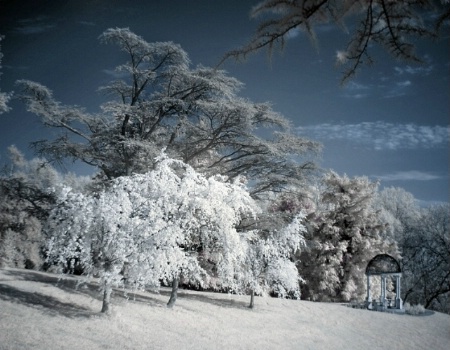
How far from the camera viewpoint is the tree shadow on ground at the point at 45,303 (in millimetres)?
9438

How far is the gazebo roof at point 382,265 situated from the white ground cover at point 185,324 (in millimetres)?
3126

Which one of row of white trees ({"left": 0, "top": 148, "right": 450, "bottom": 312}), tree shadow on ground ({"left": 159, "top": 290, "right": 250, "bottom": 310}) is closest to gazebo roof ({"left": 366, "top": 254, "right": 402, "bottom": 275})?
row of white trees ({"left": 0, "top": 148, "right": 450, "bottom": 312})

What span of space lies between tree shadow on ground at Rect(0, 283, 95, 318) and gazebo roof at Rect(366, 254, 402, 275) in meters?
16.7

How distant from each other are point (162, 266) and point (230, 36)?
6773 millimetres

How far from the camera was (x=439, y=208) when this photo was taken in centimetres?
3219

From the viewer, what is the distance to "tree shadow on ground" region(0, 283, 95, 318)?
9438 millimetres

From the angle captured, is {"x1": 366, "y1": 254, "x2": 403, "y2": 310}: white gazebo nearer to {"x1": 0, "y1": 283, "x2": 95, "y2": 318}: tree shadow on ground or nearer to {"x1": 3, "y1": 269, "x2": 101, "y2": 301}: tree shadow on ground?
{"x1": 3, "y1": 269, "x2": 101, "y2": 301}: tree shadow on ground

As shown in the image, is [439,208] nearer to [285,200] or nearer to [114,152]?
[285,200]

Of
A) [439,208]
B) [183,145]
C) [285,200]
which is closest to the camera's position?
[183,145]

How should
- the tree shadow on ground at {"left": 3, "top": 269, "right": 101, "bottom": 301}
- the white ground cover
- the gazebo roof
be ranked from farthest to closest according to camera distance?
the gazebo roof
the tree shadow on ground at {"left": 3, "top": 269, "right": 101, "bottom": 301}
the white ground cover

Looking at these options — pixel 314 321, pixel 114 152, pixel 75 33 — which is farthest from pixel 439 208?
pixel 75 33

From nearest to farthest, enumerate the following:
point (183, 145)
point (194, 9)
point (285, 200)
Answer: point (194, 9), point (183, 145), point (285, 200)

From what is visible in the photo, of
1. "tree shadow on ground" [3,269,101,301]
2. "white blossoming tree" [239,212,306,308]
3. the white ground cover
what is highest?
"white blossoming tree" [239,212,306,308]

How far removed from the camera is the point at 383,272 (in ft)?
64.4
